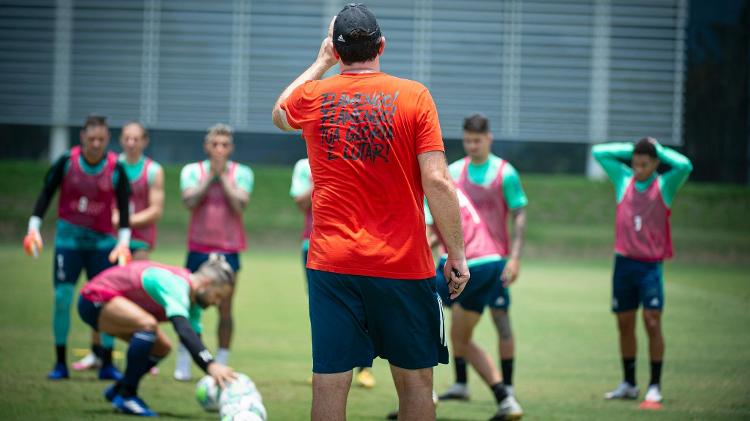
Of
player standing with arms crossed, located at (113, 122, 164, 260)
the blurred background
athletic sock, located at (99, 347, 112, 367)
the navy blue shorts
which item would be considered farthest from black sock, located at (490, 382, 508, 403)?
the blurred background

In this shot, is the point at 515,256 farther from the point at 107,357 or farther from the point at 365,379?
the point at 107,357

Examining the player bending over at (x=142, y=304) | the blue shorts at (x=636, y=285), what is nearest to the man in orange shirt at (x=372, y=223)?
the player bending over at (x=142, y=304)

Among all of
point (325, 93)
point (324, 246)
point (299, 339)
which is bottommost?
point (299, 339)

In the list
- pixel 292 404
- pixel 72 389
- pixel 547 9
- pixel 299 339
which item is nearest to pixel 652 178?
pixel 292 404

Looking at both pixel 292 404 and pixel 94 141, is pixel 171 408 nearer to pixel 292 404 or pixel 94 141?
pixel 292 404

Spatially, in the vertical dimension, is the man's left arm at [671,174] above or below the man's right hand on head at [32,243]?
above

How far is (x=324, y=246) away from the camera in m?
4.10

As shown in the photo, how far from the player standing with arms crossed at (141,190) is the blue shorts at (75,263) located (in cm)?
65

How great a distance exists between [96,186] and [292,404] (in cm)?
242

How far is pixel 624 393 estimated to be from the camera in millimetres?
7219

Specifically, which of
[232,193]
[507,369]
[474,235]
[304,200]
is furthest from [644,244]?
[232,193]

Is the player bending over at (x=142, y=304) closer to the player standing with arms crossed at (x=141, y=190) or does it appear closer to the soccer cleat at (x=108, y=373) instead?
the soccer cleat at (x=108, y=373)

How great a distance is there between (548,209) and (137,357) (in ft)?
57.9

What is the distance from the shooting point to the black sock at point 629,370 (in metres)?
7.33
